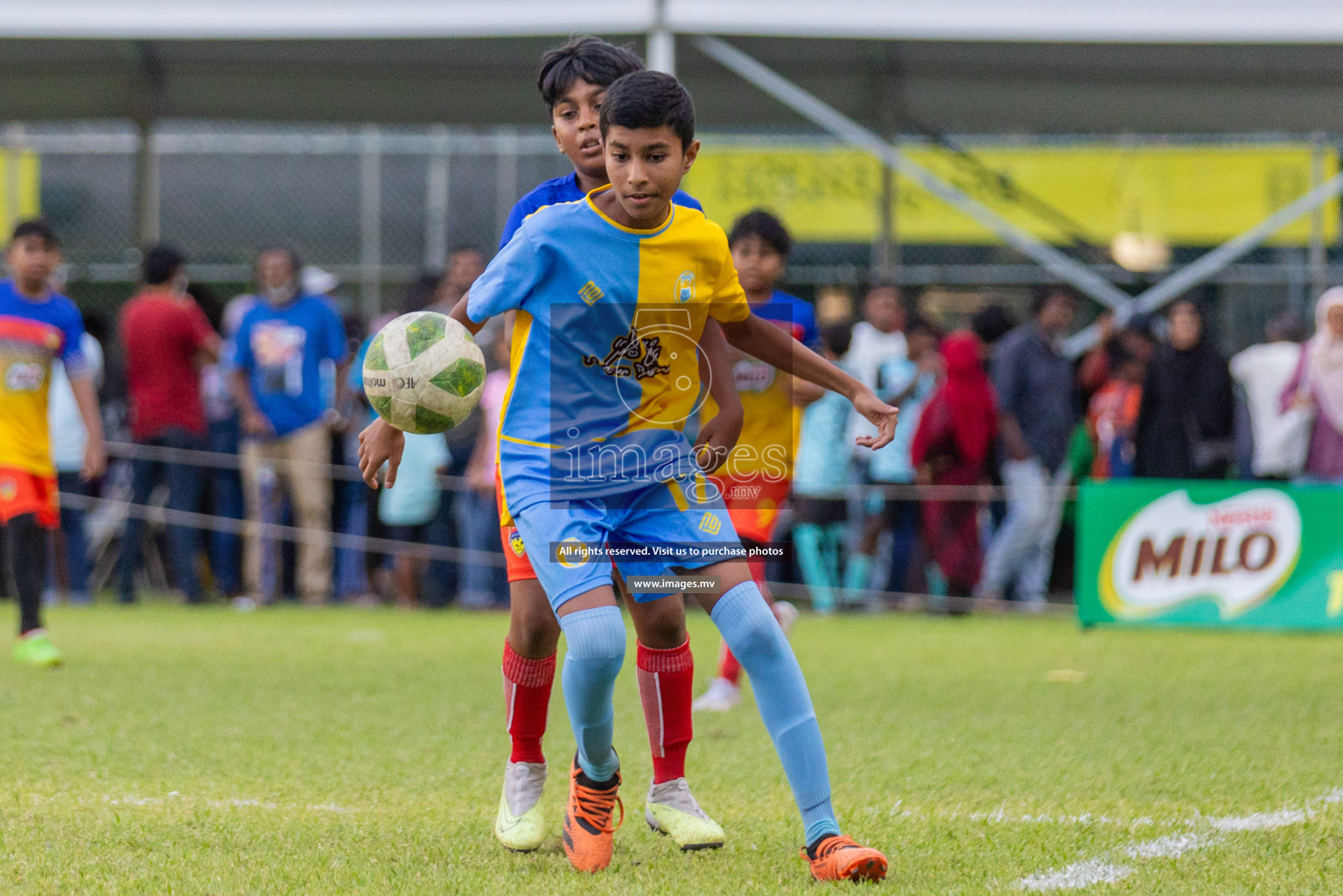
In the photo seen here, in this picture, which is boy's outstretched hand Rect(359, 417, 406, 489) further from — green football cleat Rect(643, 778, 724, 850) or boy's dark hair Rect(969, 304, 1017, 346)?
boy's dark hair Rect(969, 304, 1017, 346)

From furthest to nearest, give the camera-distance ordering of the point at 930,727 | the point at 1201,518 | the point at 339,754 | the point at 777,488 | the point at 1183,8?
the point at 1183,8 < the point at 1201,518 < the point at 777,488 < the point at 930,727 < the point at 339,754

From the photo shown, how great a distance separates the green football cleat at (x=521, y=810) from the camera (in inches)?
149

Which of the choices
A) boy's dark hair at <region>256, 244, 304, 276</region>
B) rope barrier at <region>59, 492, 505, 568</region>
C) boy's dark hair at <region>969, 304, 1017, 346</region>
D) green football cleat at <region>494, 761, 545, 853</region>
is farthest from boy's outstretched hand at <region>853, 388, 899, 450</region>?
boy's dark hair at <region>256, 244, 304, 276</region>

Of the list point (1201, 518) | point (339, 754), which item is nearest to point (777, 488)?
Answer: point (339, 754)

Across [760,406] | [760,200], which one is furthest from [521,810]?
[760,200]

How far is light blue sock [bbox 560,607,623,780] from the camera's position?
3.47 m

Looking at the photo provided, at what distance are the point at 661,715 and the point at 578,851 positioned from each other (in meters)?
0.44

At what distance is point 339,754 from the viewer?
5.13m

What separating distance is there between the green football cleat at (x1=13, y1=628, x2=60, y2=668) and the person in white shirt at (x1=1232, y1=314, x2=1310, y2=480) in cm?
772

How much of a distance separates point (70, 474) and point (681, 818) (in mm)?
8938

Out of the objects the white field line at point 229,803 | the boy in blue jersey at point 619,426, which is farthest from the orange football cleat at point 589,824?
the white field line at point 229,803

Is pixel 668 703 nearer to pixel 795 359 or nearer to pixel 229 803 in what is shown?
pixel 795 359

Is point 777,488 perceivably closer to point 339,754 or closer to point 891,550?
point 339,754

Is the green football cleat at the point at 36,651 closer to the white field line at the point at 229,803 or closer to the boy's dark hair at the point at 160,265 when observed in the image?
the white field line at the point at 229,803
